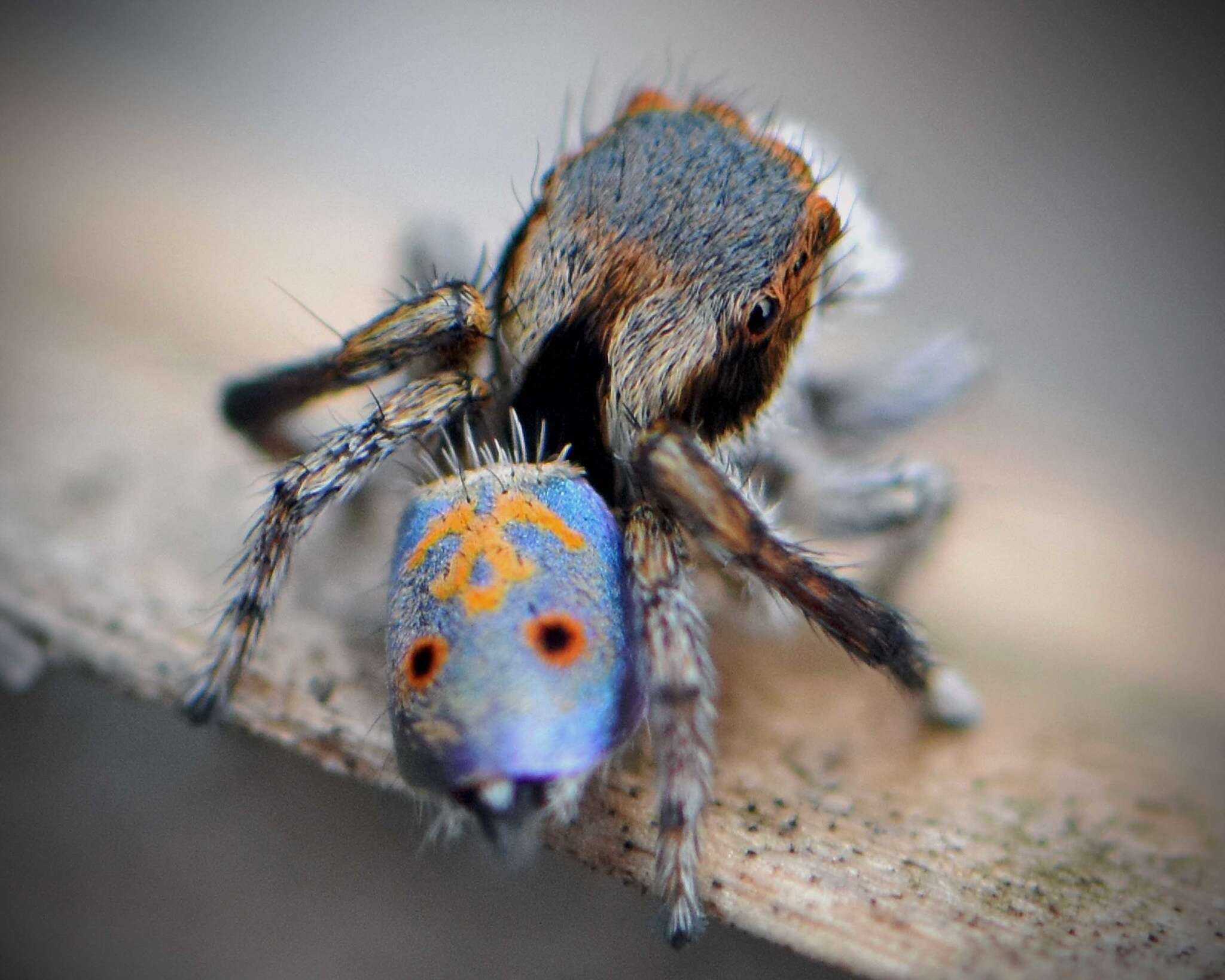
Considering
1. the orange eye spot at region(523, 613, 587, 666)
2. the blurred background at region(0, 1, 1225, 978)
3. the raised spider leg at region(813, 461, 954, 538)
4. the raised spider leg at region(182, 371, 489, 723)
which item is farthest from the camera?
the raised spider leg at region(813, 461, 954, 538)

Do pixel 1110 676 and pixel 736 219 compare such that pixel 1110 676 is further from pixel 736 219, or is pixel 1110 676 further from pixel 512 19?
pixel 512 19

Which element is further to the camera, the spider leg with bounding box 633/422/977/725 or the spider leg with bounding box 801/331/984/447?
the spider leg with bounding box 801/331/984/447

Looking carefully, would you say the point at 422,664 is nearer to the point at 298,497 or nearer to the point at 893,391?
the point at 298,497

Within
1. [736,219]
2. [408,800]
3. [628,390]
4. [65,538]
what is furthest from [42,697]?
[736,219]

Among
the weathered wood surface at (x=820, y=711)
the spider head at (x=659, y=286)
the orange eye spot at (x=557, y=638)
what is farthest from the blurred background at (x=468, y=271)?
the orange eye spot at (x=557, y=638)

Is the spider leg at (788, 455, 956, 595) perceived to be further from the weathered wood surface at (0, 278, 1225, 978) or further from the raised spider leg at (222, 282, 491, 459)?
the raised spider leg at (222, 282, 491, 459)

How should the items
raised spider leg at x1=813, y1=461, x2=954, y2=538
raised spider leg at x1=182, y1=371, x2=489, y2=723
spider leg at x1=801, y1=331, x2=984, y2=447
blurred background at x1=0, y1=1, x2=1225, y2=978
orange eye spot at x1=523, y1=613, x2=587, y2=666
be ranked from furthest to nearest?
spider leg at x1=801, y1=331, x2=984, y2=447
raised spider leg at x1=813, y1=461, x2=954, y2=538
blurred background at x1=0, y1=1, x2=1225, y2=978
raised spider leg at x1=182, y1=371, x2=489, y2=723
orange eye spot at x1=523, y1=613, x2=587, y2=666

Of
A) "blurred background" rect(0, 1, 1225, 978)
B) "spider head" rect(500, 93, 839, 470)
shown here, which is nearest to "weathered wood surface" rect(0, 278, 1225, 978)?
"blurred background" rect(0, 1, 1225, 978)

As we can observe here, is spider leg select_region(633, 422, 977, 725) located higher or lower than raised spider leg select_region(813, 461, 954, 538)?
higher
